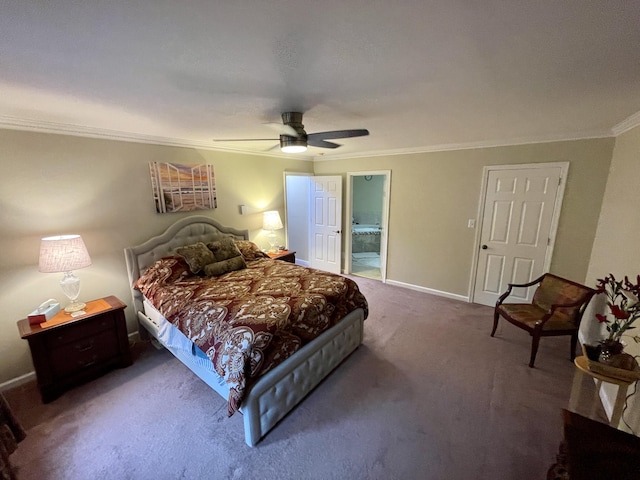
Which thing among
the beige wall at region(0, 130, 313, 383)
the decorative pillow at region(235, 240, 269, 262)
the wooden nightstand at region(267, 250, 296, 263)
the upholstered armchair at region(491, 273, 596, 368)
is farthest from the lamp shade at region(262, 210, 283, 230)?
the upholstered armchair at region(491, 273, 596, 368)

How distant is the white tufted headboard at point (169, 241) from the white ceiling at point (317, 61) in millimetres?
1269

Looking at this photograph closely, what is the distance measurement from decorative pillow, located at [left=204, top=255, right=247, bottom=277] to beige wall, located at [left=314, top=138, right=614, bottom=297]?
2.60m

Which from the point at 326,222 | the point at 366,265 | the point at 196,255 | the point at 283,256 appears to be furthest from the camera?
the point at 366,265

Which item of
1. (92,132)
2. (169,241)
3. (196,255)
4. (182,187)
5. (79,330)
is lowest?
(79,330)

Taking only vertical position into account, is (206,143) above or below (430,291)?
above

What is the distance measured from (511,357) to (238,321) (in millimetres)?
2761

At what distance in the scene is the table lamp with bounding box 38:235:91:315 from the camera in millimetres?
2164

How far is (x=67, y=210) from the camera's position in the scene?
2.52 metres

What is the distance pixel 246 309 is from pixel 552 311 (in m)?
2.83

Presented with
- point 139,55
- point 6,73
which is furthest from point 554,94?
point 6,73

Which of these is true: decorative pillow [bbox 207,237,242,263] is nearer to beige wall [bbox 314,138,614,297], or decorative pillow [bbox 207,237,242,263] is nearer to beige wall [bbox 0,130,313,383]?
beige wall [bbox 0,130,313,383]

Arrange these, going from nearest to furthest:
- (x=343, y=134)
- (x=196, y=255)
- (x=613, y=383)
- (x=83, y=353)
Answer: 1. (x=613, y=383)
2. (x=343, y=134)
3. (x=83, y=353)
4. (x=196, y=255)

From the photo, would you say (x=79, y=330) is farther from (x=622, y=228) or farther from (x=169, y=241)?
(x=622, y=228)

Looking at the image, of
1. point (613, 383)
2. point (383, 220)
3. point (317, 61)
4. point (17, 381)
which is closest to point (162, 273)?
point (17, 381)
